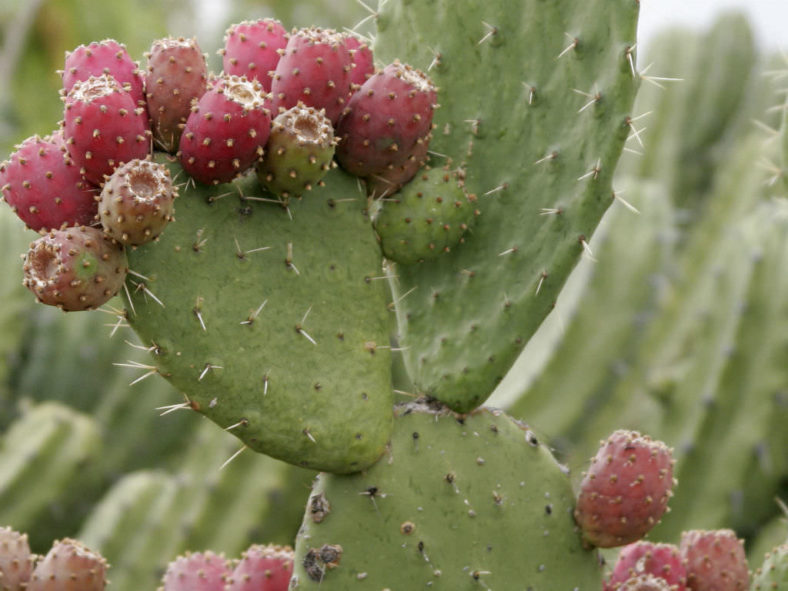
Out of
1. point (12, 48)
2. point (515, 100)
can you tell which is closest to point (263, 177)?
point (515, 100)

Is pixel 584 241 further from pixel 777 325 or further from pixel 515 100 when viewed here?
pixel 777 325

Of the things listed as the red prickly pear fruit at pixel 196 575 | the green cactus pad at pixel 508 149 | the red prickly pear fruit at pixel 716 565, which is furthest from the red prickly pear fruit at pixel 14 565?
the red prickly pear fruit at pixel 716 565

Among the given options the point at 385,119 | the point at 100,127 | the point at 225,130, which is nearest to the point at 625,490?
the point at 385,119

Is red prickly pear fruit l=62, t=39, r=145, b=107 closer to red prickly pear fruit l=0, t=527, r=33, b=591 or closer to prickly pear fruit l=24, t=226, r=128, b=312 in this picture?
prickly pear fruit l=24, t=226, r=128, b=312

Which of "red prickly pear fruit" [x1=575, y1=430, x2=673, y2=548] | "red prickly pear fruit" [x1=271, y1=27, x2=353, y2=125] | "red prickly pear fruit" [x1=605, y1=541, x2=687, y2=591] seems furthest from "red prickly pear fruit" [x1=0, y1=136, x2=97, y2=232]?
"red prickly pear fruit" [x1=605, y1=541, x2=687, y2=591]

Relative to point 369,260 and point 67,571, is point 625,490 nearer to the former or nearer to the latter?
point 369,260

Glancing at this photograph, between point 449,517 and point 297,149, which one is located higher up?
point 297,149

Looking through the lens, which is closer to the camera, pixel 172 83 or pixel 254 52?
pixel 172 83
